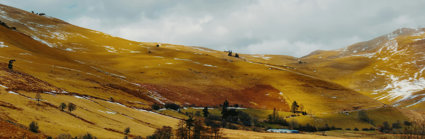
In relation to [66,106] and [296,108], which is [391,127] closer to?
[296,108]

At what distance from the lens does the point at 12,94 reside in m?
68.1

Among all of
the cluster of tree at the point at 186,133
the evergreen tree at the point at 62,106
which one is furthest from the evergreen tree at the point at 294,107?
the evergreen tree at the point at 62,106

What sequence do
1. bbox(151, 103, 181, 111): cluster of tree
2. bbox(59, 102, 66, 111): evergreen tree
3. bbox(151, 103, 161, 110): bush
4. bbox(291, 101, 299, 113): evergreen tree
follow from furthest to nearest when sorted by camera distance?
bbox(291, 101, 299, 113): evergreen tree < bbox(151, 103, 181, 111): cluster of tree < bbox(151, 103, 161, 110): bush < bbox(59, 102, 66, 111): evergreen tree

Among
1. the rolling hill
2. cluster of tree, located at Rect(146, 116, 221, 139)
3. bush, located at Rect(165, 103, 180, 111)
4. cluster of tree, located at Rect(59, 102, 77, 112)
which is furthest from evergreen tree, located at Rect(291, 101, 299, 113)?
cluster of tree, located at Rect(59, 102, 77, 112)

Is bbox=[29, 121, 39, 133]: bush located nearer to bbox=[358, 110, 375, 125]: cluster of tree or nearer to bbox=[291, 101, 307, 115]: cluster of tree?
bbox=[291, 101, 307, 115]: cluster of tree

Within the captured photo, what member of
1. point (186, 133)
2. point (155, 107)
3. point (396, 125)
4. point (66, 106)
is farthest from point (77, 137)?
point (396, 125)

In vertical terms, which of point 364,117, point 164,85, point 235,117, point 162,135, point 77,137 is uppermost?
point 164,85

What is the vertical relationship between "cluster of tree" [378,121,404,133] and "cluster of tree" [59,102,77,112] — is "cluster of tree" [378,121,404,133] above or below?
below

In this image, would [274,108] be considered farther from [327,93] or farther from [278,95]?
[327,93]

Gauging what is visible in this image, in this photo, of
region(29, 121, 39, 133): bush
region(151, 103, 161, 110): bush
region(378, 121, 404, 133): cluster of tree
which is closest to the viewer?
region(29, 121, 39, 133): bush

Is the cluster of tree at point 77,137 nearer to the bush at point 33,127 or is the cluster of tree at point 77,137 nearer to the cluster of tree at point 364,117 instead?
the bush at point 33,127

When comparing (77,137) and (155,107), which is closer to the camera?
(77,137)

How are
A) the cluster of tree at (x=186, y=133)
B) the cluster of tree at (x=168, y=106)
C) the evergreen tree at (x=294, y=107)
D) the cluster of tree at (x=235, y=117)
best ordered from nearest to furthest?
the cluster of tree at (x=186, y=133)
the cluster of tree at (x=168, y=106)
the cluster of tree at (x=235, y=117)
the evergreen tree at (x=294, y=107)

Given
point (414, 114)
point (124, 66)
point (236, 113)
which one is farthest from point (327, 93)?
point (124, 66)
